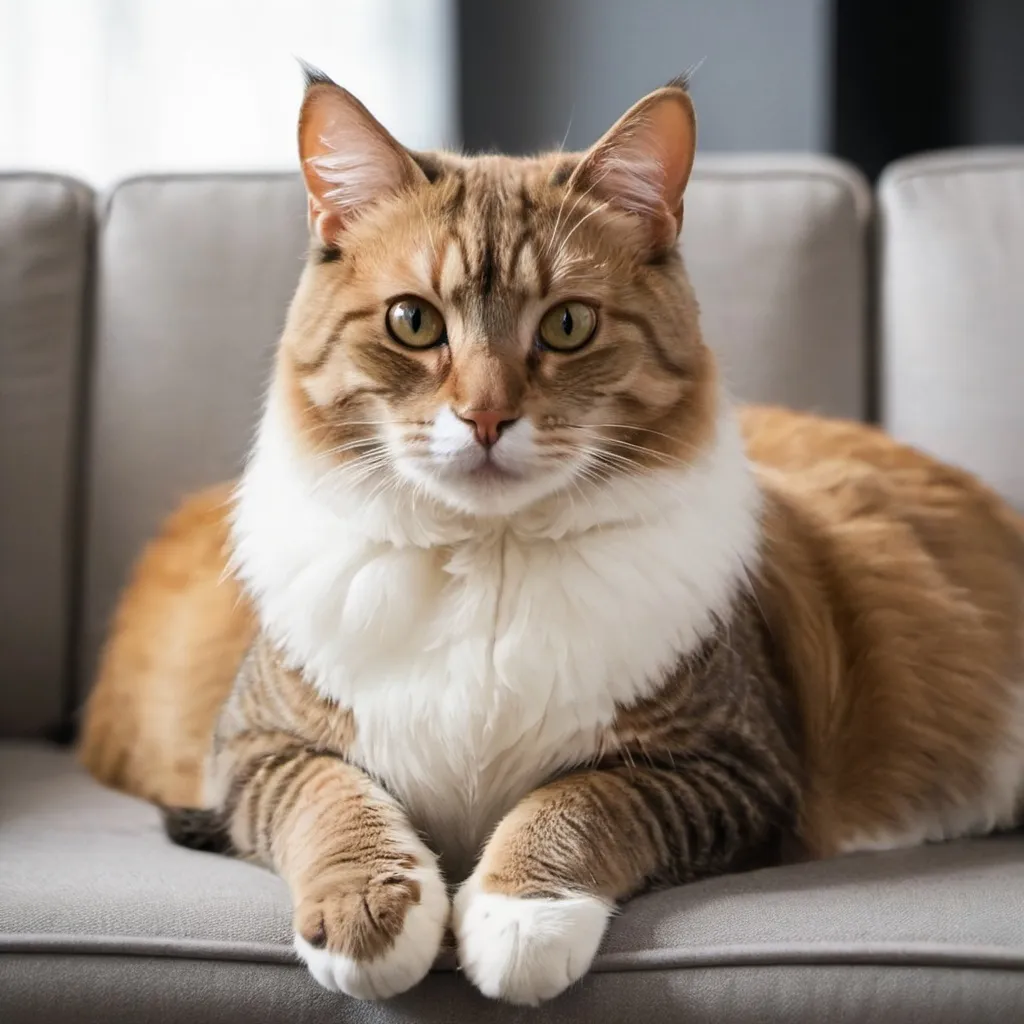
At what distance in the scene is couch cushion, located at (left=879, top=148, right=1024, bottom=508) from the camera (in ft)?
6.88

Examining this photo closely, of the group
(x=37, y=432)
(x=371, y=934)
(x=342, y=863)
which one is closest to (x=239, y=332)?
(x=37, y=432)

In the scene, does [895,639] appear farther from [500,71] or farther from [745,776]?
[500,71]

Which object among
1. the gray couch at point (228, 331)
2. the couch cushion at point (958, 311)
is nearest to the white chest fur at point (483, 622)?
the gray couch at point (228, 331)

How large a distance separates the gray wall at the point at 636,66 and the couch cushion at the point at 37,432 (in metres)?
1.24

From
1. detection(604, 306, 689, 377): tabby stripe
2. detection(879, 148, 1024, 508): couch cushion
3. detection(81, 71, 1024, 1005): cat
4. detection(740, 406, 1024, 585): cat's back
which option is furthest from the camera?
detection(879, 148, 1024, 508): couch cushion

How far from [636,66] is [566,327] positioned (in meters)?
1.92

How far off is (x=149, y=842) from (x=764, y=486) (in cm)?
93

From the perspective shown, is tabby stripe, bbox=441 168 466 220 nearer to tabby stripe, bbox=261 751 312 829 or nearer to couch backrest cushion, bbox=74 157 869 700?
tabby stripe, bbox=261 751 312 829

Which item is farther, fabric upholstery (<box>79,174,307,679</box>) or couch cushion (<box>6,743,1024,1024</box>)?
fabric upholstery (<box>79,174,307,679</box>)

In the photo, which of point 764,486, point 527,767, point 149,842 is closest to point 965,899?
point 527,767

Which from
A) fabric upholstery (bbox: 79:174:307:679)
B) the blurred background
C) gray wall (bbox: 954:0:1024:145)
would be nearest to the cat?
fabric upholstery (bbox: 79:174:307:679)

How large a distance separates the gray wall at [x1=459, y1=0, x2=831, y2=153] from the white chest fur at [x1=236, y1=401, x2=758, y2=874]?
1761mm

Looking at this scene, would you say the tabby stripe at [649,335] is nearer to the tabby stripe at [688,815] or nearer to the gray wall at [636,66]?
the tabby stripe at [688,815]

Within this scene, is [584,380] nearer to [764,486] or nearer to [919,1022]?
[764,486]
